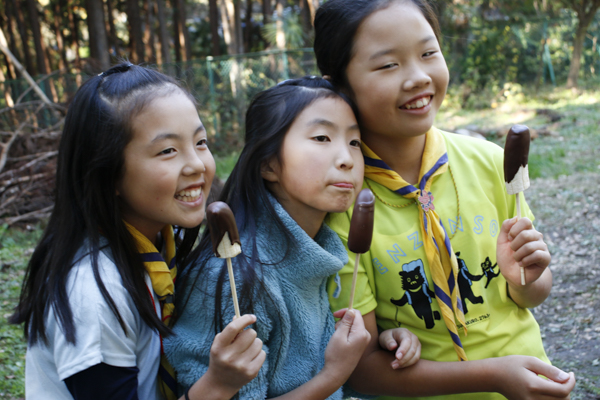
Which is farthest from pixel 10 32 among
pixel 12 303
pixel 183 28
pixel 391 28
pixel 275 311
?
pixel 275 311

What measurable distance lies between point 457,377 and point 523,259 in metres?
0.46

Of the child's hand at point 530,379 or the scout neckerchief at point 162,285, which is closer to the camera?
the child's hand at point 530,379

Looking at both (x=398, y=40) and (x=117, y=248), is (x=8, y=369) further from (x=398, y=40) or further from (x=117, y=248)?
(x=398, y=40)

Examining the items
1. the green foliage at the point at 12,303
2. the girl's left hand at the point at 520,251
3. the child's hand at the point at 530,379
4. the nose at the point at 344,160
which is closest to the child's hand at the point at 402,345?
the child's hand at the point at 530,379

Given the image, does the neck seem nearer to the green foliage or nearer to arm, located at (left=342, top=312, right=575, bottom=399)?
arm, located at (left=342, top=312, right=575, bottom=399)

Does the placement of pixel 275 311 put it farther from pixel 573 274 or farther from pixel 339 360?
pixel 573 274

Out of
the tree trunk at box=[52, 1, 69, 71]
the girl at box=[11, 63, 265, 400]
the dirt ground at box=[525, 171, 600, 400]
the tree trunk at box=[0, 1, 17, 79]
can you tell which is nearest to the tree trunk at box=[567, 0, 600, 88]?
the dirt ground at box=[525, 171, 600, 400]

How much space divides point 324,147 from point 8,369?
228cm

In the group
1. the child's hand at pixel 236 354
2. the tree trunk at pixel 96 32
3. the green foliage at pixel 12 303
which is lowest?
the green foliage at pixel 12 303

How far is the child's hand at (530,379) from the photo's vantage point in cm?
162

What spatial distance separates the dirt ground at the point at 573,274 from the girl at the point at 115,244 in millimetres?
2104

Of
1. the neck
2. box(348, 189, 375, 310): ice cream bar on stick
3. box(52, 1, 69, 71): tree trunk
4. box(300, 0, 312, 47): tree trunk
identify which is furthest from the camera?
box(52, 1, 69, 71): tree trunk

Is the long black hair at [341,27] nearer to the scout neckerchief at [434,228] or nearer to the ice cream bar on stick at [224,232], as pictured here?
the scout neckerchief at [434,228]

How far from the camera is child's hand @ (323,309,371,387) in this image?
1649 mm
